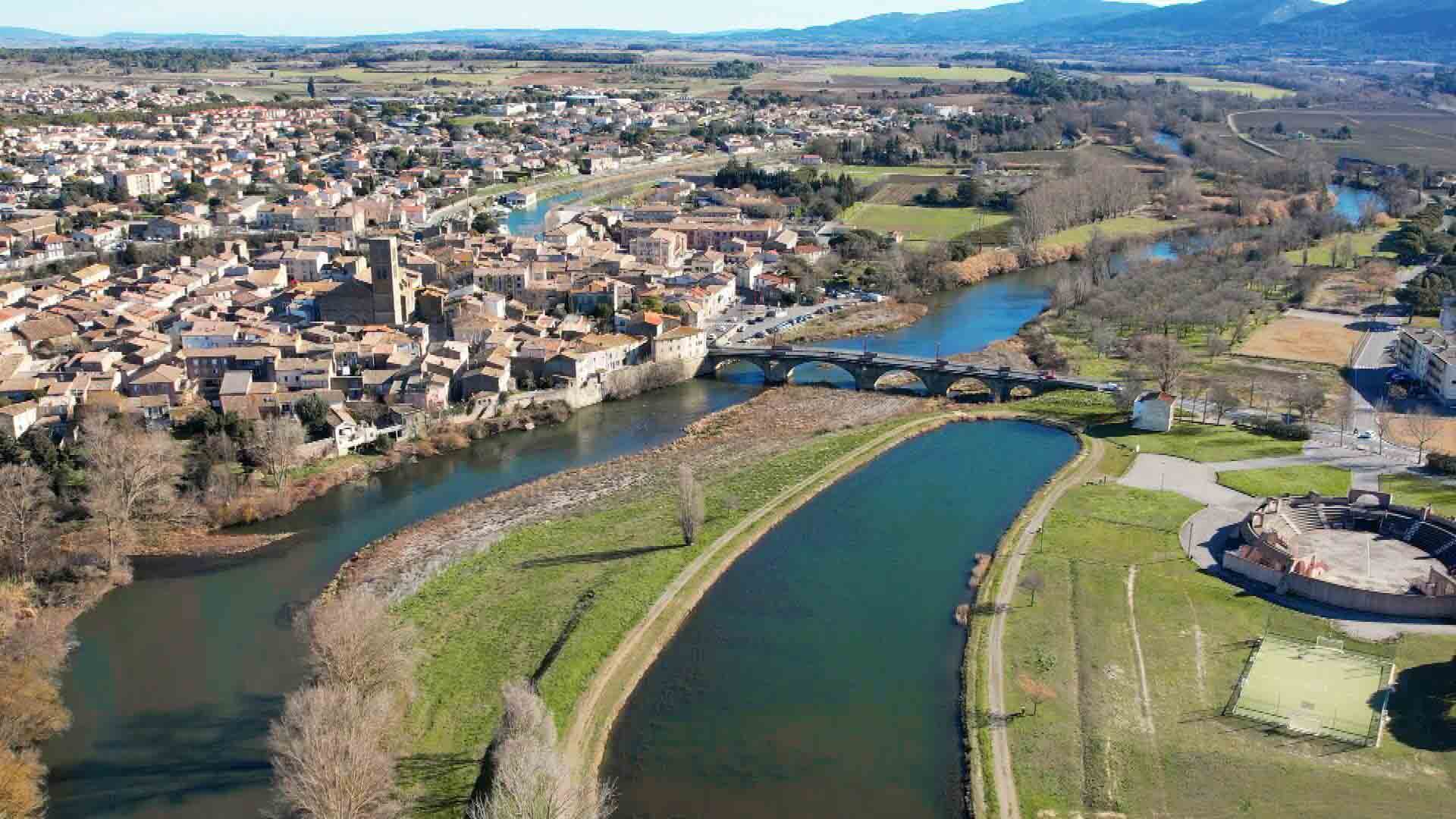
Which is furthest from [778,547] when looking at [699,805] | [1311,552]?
[1311,552]

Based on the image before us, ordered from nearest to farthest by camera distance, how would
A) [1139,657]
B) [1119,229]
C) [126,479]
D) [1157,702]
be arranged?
[1157,702] < [1139,657] < [126,479] < [1119,229]

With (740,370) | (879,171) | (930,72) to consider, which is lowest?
(740,370)

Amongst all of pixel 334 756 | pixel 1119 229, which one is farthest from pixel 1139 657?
pixel 1119 229

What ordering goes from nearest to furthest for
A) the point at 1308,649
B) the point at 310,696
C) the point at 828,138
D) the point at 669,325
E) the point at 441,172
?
the point at 310,696 → the point at 1308,649 → the point at 669,325 → the point at 441,172 → the point at 828,138

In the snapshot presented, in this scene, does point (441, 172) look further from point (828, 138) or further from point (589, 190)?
point (828, 138)

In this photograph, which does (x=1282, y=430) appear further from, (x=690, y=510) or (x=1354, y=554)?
(x=690, y=510)

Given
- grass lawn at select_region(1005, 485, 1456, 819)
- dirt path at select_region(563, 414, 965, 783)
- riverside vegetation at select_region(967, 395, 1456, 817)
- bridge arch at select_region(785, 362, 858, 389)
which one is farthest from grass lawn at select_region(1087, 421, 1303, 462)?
bridge arch at select_region(785, 362, 858, 389)
